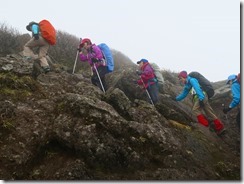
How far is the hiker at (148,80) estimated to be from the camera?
11.6 m

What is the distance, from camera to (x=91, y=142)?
621cm

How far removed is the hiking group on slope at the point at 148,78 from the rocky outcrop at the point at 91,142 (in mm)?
1695

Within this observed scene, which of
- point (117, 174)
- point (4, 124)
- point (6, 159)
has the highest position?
point (4, 124)

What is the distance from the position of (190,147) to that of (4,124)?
4.27 m

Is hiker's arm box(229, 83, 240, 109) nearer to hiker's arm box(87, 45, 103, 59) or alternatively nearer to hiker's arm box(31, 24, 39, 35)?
hiker's arm box(87, 45, 103, 59)

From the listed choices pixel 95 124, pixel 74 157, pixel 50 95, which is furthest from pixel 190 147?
pixel 50 95

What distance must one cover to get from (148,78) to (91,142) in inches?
239

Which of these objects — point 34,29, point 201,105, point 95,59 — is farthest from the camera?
point 95,59

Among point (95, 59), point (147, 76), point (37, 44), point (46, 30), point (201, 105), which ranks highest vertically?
point (46, 30)

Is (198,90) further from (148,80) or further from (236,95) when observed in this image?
(148,80)

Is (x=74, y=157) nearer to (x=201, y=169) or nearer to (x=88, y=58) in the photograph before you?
(x=201, y=169)

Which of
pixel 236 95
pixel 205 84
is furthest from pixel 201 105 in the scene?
pixel 236 95

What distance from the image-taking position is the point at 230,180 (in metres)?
6.44

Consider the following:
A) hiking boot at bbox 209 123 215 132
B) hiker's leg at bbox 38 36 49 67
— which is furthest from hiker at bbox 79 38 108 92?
hiking boot at bbox 209 123 215 132
